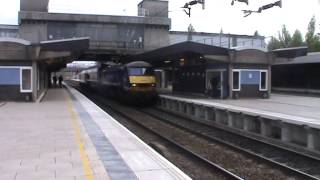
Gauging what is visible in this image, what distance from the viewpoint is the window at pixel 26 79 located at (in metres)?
31.4

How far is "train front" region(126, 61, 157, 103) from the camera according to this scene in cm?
3450

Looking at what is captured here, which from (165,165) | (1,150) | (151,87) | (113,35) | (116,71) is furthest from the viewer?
(113,35)

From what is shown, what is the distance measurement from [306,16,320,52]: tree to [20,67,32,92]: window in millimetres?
49314

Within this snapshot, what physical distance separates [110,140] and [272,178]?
14.5ft

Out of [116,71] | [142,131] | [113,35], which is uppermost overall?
[113,35]

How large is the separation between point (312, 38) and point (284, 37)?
30.4 feet

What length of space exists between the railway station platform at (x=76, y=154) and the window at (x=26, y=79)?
12.7 metres

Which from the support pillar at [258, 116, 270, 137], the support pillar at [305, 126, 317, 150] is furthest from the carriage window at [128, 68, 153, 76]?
the support pillar at [305, 126, 317, 150]

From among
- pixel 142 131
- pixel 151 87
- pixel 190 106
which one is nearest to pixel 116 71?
pixel 151 87

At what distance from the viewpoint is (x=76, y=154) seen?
11.8 meters

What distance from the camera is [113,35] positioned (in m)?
60.1

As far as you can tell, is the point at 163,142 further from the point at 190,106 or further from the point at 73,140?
the point at 190,106

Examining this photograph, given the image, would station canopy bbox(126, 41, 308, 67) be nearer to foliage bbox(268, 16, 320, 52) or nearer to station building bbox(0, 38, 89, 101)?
station building bbox(0, 38, 89, 101)

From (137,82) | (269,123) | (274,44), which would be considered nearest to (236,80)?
(137,82)
